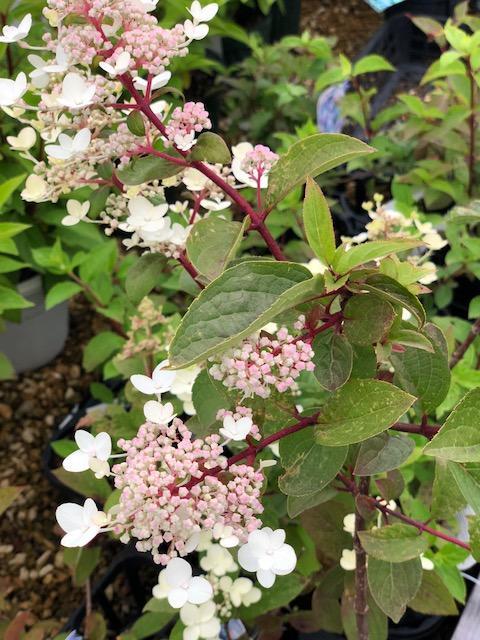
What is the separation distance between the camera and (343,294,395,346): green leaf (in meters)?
0.50

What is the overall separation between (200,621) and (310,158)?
0.51m

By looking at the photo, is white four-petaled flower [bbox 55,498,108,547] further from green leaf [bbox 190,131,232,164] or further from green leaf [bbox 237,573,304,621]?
green leaf [bbox 237,573,304,621]

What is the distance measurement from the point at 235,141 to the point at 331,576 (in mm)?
1713

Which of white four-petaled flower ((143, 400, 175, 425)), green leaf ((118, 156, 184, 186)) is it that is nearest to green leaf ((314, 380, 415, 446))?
white four-petaled flower ((143, 400, 175, 425))

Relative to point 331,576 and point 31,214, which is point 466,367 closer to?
point 331,576

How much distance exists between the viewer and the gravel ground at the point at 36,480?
1.38 metres

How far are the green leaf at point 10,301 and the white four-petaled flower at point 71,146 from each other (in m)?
0.70

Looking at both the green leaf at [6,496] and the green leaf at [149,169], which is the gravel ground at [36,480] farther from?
the green leaf at [149,169]

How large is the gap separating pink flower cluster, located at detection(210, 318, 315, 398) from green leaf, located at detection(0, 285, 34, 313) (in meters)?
0.81

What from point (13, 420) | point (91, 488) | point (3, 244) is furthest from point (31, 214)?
point (91, 488)

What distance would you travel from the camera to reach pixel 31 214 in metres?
1.45

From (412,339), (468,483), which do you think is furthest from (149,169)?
(468,483)

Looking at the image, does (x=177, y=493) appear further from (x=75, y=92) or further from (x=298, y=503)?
(x=75, y=92)

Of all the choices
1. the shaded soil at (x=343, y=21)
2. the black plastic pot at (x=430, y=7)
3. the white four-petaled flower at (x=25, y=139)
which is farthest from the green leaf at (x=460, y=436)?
the shaded soil at (x=343, y=21)
